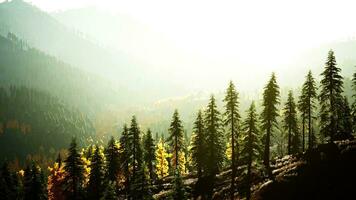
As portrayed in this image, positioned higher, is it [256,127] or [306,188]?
[256,127]

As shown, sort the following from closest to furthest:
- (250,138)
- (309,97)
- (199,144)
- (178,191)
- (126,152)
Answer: (178,191) < (250,138) < (199,144) < (309,97) < (126,152)

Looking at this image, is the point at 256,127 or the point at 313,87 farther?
the point at 313,87

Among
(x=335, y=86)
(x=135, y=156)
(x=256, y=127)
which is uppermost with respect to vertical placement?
(x=335, y=86)

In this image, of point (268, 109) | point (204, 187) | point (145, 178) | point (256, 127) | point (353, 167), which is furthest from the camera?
point (204, 187)

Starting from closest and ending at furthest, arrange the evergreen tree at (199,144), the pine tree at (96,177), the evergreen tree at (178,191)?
the evergreen tree at (178,191) < the evergreen tree at (199,144) < the pine tree at (96,177)

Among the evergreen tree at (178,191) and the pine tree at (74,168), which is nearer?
the evergreen tree at (178,191)

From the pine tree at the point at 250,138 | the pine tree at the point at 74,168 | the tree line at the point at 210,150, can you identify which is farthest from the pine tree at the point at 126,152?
the pine tree at the point at 250,138

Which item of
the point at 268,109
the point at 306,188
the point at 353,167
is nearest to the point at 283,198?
the point at 306,188

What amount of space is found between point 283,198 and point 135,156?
3285 cm

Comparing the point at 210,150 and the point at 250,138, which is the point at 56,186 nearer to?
the point at 210,150

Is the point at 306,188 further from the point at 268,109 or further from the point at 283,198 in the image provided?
the point at 268,109

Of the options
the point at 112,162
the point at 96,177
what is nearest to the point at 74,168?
the point at 96,177

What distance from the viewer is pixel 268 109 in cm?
5100

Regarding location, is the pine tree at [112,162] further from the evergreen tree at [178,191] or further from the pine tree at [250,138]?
the evergreen tree at [178,191]
